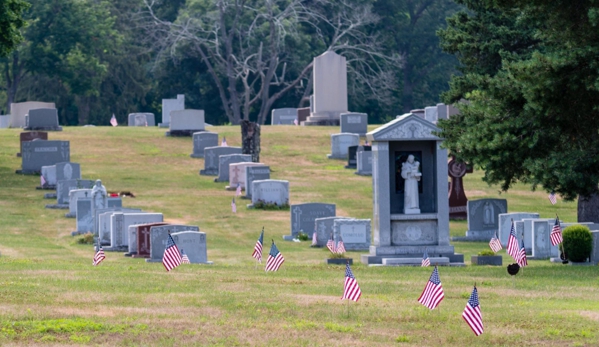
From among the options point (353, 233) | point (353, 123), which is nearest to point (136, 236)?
point (353, 233)

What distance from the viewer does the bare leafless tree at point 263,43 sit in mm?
70625

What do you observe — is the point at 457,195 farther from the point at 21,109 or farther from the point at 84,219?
the point at 21,109

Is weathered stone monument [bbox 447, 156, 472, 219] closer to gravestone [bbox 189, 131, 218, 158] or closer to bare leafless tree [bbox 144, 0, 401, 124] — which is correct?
gravestone [bbox 189, 131, 218, 158]

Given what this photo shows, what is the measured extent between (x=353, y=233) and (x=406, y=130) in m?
4.74

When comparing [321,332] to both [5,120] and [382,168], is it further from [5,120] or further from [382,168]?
[5,120]

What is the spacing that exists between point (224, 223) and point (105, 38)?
4166 centimetres

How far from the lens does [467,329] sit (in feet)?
45.0

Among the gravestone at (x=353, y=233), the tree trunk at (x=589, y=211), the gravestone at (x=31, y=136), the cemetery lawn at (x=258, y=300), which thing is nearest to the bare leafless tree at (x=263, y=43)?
the gravestone at (x=31, y=136)

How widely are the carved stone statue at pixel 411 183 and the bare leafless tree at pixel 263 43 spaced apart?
43829mm

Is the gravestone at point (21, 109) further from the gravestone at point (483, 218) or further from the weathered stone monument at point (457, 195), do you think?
the gravestone at point (483, 218)

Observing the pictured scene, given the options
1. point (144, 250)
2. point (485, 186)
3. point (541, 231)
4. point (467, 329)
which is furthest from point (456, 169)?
point (467, 329)

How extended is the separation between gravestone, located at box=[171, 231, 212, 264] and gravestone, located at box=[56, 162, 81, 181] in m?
15.8

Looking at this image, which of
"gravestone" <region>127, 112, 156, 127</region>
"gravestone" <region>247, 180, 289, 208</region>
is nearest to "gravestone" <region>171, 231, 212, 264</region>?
"gravestone" <region>247, 180, 289, 208</region>

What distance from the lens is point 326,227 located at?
96.8 ft
